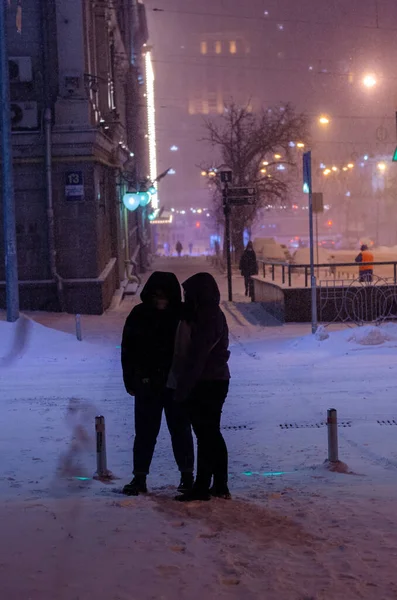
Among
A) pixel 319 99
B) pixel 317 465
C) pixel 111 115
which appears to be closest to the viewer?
pixel 317 465

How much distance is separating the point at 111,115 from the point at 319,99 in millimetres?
63197

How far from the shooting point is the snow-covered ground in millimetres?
4297

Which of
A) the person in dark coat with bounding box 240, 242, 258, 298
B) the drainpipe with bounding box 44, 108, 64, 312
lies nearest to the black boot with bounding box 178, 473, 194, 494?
the drainpipe with bounding box 44, 108, 64, 312

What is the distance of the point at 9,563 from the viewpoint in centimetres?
452

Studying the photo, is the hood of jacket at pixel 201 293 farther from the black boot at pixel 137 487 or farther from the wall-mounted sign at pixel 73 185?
the wall-mounted sign at pixel 73 185

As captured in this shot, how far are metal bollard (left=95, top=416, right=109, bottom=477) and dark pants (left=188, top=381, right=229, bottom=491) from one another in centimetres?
119

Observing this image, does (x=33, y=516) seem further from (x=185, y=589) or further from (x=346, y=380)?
(x=346, y=380)

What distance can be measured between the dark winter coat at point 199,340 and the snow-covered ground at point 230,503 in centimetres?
88

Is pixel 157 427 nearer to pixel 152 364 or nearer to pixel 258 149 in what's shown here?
pixel 152 364

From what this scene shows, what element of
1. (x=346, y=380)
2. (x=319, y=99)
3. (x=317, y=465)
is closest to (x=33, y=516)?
(x=317, y=465)

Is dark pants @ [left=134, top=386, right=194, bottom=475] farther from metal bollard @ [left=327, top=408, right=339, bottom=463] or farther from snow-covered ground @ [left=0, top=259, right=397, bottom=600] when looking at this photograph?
metal bollard @ [left=327, top=408, right=339, bottom=463]

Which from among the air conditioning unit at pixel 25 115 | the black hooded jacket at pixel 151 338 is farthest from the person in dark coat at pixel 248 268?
the black hooded jacket at pixel 151 338

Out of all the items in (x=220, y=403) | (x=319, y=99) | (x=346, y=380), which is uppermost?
(x=319, y=99)

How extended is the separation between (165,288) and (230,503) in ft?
5.16
